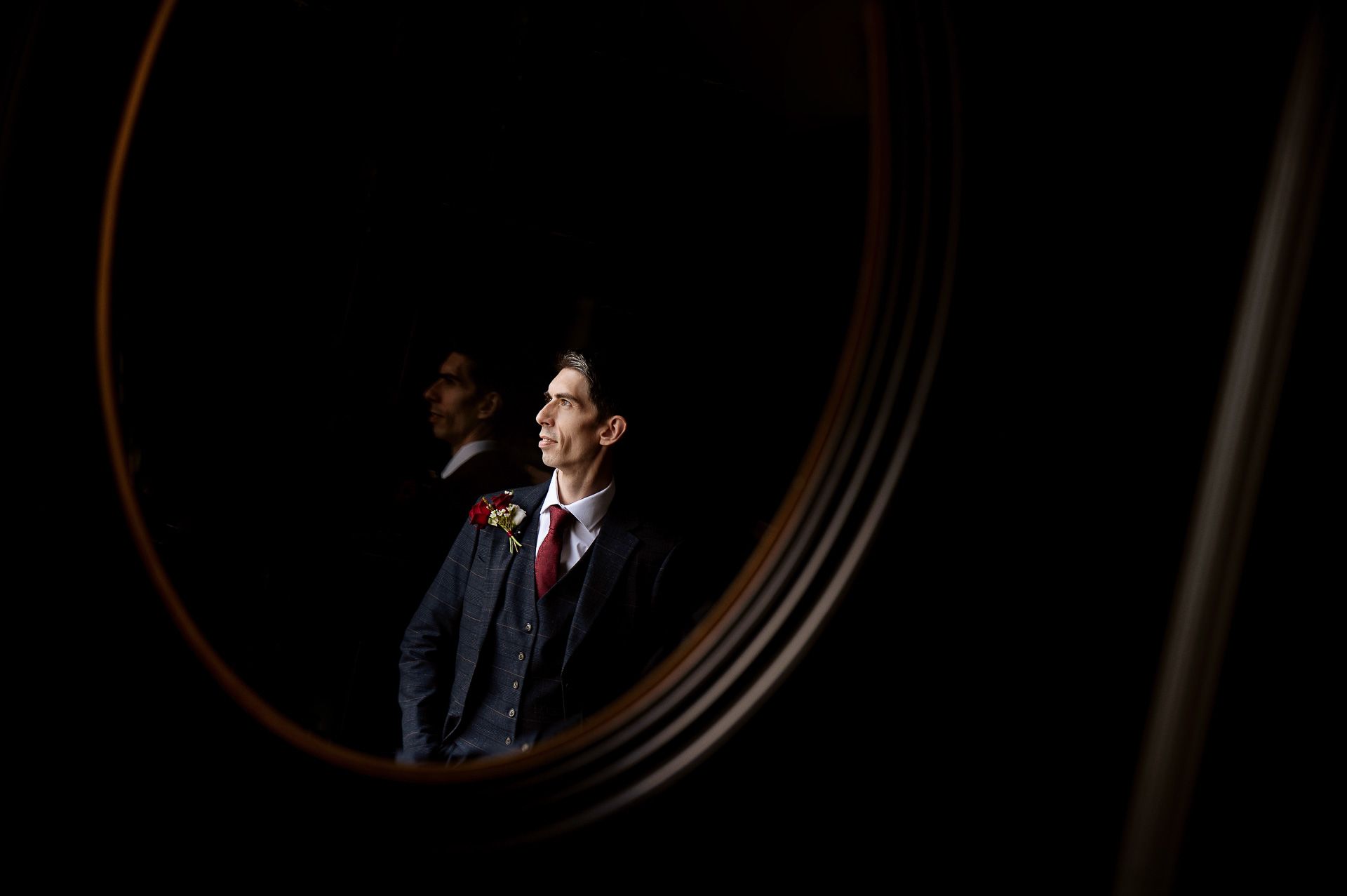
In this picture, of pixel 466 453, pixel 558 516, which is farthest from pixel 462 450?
pixel 558 516

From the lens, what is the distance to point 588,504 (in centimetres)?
72

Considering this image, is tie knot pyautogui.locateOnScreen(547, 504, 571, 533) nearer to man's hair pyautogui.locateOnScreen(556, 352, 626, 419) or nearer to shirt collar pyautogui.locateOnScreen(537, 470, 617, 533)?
shirt collar pyautogui.locateOnScreen(537, 470, 617, 533)

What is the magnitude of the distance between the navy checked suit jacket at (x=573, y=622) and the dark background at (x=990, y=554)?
0.31 feet

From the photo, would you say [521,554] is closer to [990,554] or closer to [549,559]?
[549,559]

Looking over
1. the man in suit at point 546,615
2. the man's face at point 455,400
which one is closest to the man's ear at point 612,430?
the man in suit at point 546,615

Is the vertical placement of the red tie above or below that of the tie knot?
below

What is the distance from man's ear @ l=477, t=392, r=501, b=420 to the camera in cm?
67

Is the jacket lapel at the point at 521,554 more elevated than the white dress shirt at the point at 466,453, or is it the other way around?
the white dress shirt at the point at 466,453

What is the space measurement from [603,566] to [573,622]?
6cm

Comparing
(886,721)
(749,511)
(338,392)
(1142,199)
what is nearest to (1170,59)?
(1142,199)

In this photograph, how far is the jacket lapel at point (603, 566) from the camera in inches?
28.1

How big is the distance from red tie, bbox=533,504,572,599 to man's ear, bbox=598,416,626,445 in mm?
95

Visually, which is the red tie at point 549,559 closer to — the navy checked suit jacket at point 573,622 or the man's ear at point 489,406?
the navy checked suit jacket at point 573,622

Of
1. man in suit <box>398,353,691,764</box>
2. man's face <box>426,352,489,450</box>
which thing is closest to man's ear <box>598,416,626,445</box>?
man in suit <box>398,353,691,764</box>
